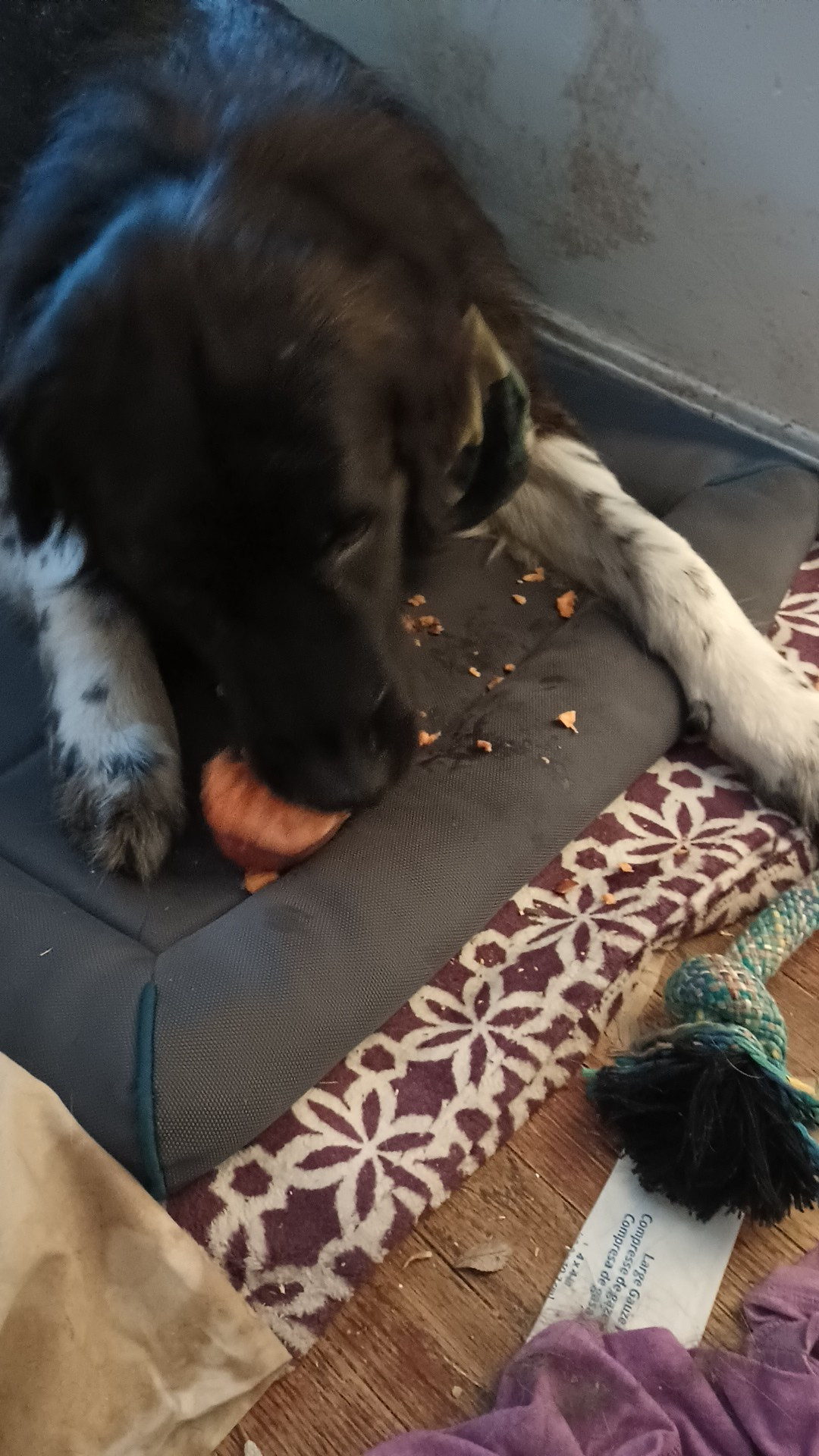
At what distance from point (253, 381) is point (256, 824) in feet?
1.94

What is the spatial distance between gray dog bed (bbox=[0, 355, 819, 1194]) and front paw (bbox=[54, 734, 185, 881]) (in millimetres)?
29

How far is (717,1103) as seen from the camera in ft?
4.25

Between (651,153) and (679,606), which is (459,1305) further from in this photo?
(651,153)

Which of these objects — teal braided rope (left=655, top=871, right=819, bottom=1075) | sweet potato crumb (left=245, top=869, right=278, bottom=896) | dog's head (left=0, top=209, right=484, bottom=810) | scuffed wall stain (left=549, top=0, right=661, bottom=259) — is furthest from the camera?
scuffed wall stain (left=549, top=0, right=661, bottom=259)

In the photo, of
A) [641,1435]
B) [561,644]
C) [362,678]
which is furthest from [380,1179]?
[561,644]

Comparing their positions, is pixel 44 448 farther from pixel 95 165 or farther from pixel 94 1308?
pixel 94 1308

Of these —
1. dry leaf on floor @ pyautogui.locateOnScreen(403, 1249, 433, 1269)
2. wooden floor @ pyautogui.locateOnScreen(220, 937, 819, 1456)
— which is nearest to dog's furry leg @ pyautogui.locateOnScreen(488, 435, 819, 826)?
wooden floor @ pyautogui.locateOnScreen(220, 937, 819, 1456)

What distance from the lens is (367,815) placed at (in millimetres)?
1583

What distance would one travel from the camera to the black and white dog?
126 cm

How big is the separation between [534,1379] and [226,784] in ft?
2.71

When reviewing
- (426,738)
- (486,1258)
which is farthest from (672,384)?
(486,1258)

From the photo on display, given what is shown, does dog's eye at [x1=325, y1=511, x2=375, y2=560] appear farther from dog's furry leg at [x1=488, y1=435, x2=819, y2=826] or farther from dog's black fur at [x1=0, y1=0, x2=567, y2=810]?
dog's furry leg at [x1=488, y1=435, x2=819, y2=826]

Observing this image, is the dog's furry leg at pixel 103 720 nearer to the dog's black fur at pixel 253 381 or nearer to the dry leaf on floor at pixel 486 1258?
the dog's black fur at pixel 253 381

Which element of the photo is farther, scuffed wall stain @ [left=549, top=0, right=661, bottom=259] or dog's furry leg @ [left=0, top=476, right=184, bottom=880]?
scuffed wall stain @ [left=549, top=0, right=661, bottom=259]
